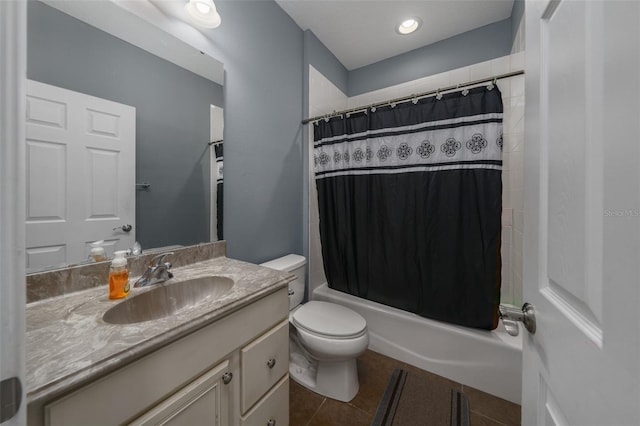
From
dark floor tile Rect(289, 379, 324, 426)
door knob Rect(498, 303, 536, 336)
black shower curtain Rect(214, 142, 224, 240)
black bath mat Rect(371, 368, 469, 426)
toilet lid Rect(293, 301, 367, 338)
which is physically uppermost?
black shower curtain Rect(214, 142, 224, 240)

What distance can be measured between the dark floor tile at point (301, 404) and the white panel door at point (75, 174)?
46.7 inches

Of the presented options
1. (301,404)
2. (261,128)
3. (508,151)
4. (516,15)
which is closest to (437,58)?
(516,15)

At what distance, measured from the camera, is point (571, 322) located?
0.39 meters

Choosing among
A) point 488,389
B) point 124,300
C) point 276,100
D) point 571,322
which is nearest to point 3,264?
point 124,300

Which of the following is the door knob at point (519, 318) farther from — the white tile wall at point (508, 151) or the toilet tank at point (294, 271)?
the white tile wall at point (508, 151)

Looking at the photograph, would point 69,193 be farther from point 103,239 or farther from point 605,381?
point 605,381

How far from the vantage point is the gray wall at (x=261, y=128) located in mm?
1351

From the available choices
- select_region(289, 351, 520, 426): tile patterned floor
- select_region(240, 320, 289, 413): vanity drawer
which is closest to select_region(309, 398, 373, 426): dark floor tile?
select_region(289, 351, 520, 426): tile patterned floor

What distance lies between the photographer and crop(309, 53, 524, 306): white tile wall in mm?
1596

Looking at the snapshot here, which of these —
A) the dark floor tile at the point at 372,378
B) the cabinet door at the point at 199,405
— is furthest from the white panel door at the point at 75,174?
the dark floor tile at the point at 372,378

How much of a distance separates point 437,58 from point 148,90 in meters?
2.15

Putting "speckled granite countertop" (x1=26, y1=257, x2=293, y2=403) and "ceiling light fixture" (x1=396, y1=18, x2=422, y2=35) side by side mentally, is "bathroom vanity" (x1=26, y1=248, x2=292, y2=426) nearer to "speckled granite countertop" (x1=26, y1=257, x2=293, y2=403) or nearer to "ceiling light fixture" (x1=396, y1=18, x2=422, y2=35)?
"speckled granite countertop" (x1=26, y1=257, x2=293, y2=403)

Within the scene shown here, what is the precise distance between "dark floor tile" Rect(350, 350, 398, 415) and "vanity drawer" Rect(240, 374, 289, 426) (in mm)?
513

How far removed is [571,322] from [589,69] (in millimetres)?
403
